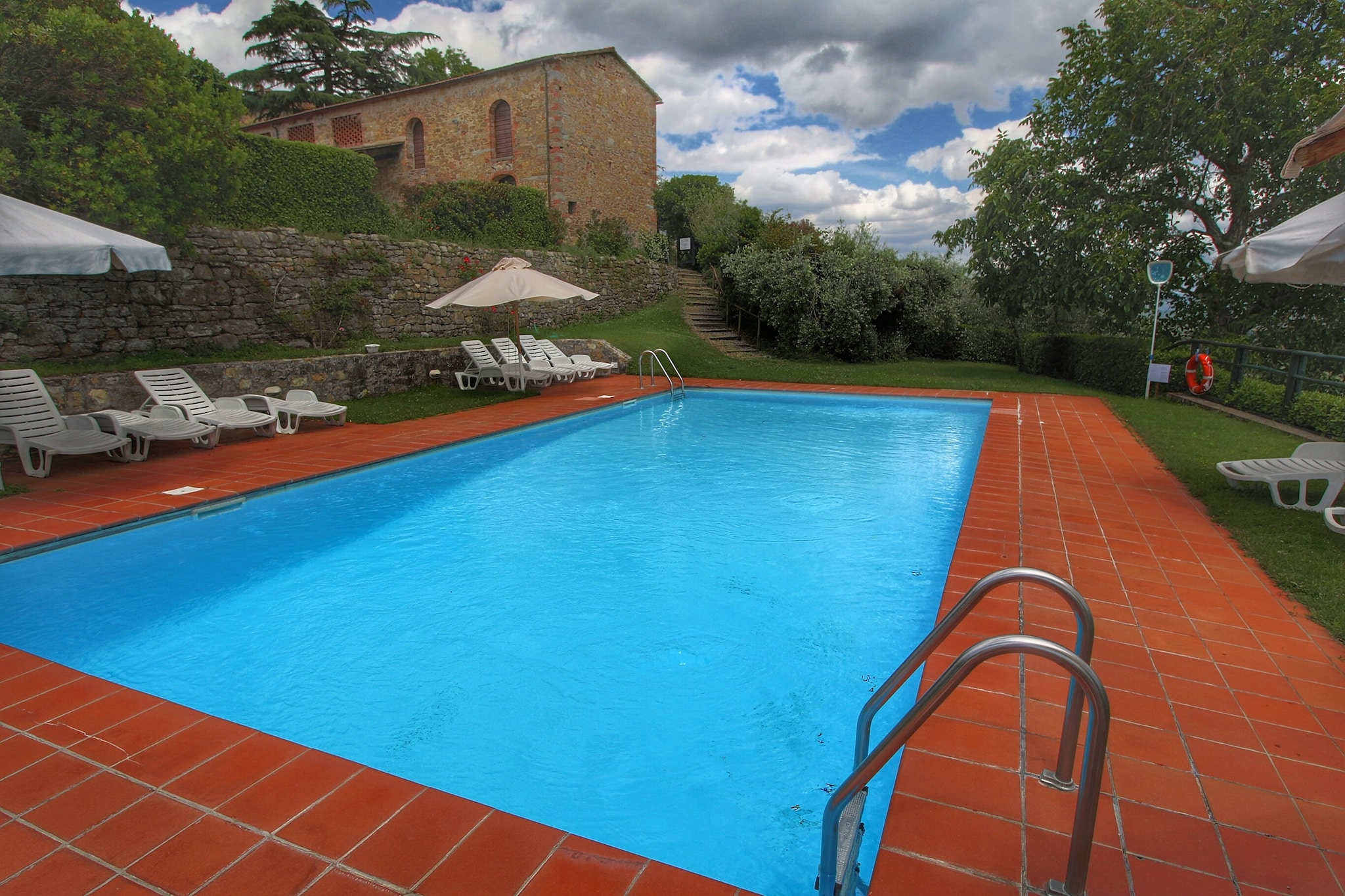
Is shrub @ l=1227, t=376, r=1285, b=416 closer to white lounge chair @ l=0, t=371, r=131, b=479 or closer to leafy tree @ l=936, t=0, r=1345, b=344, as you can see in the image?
leafy tree @ l=936, t=0, r=1345, b=344

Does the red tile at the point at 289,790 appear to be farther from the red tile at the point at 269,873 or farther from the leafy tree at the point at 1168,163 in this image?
the leafy tree at the point at 1168,163

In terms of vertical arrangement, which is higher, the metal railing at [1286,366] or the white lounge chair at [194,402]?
the metal railing at [1286,366]

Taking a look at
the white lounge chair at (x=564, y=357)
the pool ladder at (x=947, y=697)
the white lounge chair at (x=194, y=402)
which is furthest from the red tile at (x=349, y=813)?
the white lounge chair at (x=564, y=357)

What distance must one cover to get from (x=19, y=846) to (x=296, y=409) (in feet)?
24.2

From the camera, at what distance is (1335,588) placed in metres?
3.70

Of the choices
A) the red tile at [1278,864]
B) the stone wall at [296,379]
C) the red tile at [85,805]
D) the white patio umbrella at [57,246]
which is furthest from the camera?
the stone wall at [296,379]

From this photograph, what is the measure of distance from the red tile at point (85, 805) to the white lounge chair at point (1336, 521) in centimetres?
648

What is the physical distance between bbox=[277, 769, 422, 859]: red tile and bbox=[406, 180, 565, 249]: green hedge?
1565cm

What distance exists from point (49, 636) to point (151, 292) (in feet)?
24.8

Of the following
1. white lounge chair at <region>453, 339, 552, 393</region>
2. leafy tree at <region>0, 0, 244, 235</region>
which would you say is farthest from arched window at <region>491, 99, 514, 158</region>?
leafy tree at <region>0, 0, 244, 235</region>

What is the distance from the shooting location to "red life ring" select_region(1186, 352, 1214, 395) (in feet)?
36.0

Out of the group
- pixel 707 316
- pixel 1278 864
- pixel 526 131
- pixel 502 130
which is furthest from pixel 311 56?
pixel 1278 864

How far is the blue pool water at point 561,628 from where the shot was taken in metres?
2.79

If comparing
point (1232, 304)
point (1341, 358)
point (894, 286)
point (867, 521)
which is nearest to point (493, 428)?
point (867, 521)
